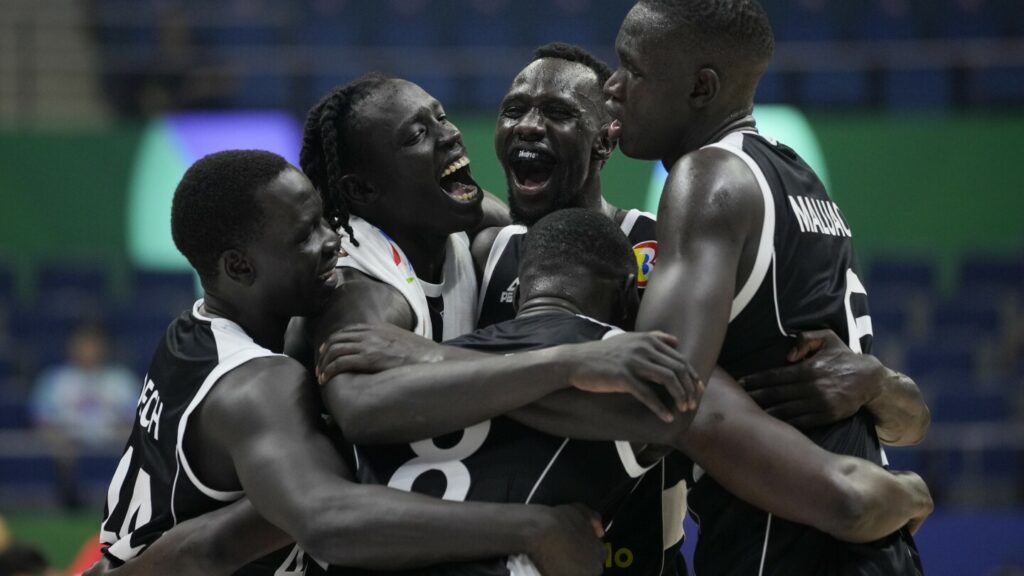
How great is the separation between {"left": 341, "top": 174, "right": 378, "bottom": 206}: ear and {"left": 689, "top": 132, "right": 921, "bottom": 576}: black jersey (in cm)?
128

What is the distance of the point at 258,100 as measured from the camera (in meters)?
13.5

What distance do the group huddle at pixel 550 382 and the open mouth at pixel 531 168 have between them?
549 millimetres

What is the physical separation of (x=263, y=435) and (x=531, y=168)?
5.62 feet

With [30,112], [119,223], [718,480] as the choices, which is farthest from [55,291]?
[718,480]

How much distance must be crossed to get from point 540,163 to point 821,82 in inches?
368

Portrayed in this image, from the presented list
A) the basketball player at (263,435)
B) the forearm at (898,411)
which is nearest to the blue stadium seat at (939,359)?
the forearm at (898,411)

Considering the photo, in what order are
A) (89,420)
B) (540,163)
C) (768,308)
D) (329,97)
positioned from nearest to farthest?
(768,308), (329,97), (540,163), (89,420)

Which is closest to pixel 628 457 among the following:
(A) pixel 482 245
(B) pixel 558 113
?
(A) pixel 482 245

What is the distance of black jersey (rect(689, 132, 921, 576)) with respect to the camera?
3865 millimetres

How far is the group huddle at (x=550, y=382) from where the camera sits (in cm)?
363

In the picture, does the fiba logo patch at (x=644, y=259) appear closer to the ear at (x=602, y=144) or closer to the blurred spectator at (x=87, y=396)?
the ear at (x=602, y=144)

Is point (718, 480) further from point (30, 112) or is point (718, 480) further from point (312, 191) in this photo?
point (30, 112)

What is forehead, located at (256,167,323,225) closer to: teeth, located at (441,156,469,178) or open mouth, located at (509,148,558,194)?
teeth, located at (441,156,469,178)

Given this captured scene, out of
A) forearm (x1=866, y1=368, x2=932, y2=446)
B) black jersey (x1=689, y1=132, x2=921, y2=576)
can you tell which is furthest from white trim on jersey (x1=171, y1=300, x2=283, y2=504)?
forearm (x1=866, y1=368, x2=932, y2=446)
